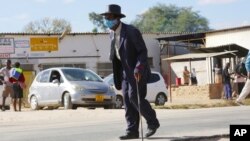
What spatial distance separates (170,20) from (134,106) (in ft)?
394

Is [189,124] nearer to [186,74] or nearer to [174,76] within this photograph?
[186,74]

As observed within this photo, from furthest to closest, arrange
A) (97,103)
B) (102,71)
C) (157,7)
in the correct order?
→ (157,7) → (102,71) → (97,103)

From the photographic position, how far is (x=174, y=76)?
147ft

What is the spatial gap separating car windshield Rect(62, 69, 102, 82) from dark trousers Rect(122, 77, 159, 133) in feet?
40.0

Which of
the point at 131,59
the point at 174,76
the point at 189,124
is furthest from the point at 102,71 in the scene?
the point at 131,59

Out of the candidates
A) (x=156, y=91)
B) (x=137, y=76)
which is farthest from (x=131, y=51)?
(x=156, y=91)

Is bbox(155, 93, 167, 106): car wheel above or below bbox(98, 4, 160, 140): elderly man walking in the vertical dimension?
below

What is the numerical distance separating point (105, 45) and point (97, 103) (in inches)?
1044

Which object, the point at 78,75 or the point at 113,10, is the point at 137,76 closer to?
the point at 113,10

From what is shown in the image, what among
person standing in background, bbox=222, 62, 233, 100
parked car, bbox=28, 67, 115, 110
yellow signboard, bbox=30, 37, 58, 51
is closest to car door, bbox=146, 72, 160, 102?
person standing in background, bbox=222, 62, 233, 100

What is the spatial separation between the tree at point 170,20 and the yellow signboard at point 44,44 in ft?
251

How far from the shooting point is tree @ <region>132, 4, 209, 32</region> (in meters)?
125

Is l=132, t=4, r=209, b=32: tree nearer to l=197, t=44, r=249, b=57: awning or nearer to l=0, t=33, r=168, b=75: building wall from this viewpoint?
l=0, t=33, r=168, b=75: building wall

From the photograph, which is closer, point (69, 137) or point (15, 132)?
point (69, 137)
